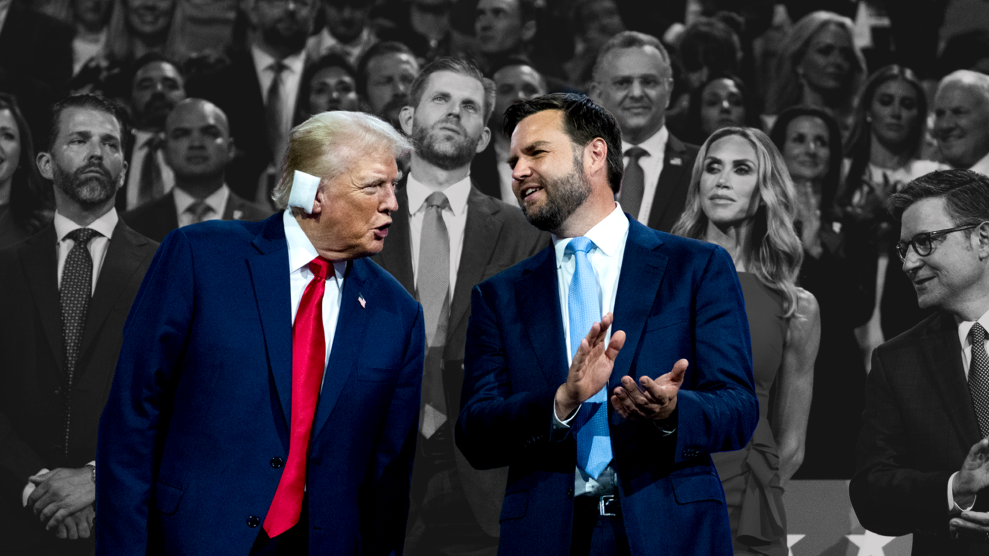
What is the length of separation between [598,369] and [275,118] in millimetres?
2801

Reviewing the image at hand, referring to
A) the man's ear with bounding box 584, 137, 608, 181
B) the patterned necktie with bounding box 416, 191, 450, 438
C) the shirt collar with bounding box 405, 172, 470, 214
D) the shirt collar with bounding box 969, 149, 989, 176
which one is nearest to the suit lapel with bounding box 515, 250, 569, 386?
the man's ear with bounding box 584, 137, 608, 181

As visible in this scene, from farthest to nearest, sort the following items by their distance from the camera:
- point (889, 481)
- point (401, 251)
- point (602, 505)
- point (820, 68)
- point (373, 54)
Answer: point (820, 68)
point (373, 54)
point (401, 251)
point (889, 481)
point (602, 505)

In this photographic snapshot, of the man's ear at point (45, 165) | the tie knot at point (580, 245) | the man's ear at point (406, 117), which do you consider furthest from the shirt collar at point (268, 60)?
the tie knot at point (580, 245)

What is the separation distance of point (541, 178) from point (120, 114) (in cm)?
268

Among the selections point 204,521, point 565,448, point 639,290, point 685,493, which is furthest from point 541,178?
point 204,521

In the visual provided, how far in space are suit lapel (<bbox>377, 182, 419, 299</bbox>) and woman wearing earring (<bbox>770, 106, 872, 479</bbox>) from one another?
1.80m

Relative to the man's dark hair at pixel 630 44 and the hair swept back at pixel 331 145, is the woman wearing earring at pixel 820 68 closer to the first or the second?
the man's dark hair at pixel 630 44

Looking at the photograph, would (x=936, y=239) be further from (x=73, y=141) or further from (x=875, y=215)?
(x=73, y=141)

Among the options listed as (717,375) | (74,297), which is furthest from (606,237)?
(74,297)

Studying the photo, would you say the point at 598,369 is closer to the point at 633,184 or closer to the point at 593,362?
the point at 593,362

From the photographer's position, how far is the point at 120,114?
417cm

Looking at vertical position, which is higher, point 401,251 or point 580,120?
point 580,120

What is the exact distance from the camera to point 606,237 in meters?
2.31

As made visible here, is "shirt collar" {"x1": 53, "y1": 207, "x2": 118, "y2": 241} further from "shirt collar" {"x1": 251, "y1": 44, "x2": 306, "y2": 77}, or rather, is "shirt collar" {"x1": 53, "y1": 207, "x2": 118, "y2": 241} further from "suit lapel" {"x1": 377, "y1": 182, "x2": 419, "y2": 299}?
"suit lapel" {"x1": 377, "y1": 182, "x2": 419, "y2": 299}
